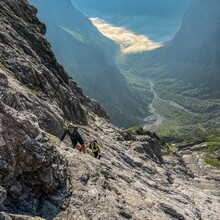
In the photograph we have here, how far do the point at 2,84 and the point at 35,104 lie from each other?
1329 cm

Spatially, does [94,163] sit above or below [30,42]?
below

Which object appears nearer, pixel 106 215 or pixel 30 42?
pixel 106 215

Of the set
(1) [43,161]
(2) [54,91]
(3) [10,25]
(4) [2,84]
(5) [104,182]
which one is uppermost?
(3) [10,25]

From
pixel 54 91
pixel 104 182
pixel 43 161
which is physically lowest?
pixel 43 161

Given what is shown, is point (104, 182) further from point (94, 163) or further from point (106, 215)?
point (106, 215)

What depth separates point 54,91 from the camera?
7488 cm

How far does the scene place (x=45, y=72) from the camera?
7775 cm

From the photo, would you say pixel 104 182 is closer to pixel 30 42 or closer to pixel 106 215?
pixel 106 215

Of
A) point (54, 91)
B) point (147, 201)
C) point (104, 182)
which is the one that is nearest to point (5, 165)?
point (104, 182)

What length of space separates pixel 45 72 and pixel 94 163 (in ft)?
134

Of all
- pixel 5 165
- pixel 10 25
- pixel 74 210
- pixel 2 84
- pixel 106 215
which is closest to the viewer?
pixel 5 165

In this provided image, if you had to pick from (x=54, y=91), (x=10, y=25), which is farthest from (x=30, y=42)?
(x=54, y=91)

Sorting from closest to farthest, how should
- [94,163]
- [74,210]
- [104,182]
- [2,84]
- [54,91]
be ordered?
[74,210] < [2,84] < [104,182] < [94,163] < [54,91]

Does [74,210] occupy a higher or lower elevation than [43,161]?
lower
